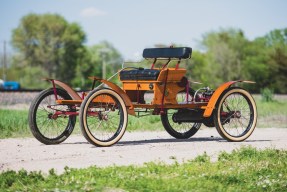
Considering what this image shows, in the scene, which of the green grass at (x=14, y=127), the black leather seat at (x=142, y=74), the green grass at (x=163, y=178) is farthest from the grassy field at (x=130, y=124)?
the green grass at (x=163, y=178)

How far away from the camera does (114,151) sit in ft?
32.3

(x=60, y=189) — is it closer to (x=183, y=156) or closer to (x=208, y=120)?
(x=183, y=156)

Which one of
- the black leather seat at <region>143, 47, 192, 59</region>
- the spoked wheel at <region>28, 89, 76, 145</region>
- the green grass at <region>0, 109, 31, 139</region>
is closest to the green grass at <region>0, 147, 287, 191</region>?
the spoked wheel at <region>28, 89, 76, 145</region>

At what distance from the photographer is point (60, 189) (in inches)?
269

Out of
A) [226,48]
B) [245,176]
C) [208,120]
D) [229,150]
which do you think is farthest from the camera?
[226,48]

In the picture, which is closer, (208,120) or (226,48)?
(208,120)

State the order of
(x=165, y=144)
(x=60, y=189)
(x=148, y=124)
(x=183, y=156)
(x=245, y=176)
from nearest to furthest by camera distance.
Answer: (x=60, y=189)
(x=245, y=176)
(x=183, y=156)
(x=165, y=144)
(x=148, y=124)

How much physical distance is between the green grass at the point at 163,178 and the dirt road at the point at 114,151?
620 millimetres

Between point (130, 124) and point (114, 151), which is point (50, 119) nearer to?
point (114, 151)

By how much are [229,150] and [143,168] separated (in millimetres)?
2654

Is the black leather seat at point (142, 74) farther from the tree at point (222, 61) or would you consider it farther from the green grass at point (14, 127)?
the tree at point (222, 61)

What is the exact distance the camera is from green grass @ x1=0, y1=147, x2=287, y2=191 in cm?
701

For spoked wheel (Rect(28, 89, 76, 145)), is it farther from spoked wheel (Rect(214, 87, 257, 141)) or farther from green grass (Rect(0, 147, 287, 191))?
green grass (Rect(0, 147, 287, 191))

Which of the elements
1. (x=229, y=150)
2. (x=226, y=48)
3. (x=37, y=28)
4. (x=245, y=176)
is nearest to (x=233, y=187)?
(x=245, y=176)
